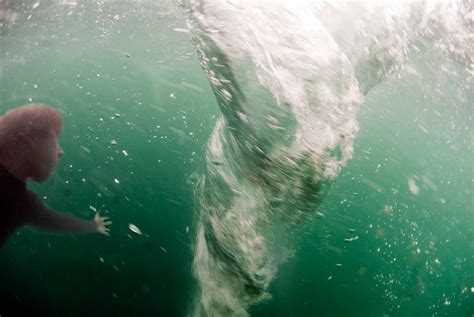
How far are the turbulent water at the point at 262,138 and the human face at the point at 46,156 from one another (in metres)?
2.11

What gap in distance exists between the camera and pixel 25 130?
6.59ft

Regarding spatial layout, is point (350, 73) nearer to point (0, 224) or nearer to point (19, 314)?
point (0, 224)

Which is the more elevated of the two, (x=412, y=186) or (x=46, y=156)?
(x=46, y=156)

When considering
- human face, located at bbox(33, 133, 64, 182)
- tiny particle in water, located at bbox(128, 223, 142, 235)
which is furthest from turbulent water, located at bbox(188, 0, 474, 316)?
tiny particle in water, located at bbox(128, 223, 142, 235)

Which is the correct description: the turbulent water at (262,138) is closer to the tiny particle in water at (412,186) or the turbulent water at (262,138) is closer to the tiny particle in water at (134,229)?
the tiny particle in water at (134,229)

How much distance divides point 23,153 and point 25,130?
0.43ft

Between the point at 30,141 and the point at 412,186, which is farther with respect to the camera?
the point at 412,186

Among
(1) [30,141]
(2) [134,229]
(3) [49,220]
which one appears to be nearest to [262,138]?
(3) [49,220]

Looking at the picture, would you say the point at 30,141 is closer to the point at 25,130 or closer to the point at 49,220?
the point at 25,130

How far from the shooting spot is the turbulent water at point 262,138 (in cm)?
381

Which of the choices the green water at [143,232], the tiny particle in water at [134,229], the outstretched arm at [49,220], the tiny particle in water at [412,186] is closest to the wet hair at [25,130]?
the outstretched arm at [49,220]

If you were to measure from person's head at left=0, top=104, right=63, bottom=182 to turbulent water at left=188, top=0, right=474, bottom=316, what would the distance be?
6.99 feet

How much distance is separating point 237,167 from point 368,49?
4701mm

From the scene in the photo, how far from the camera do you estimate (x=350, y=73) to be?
4984 millimetres
